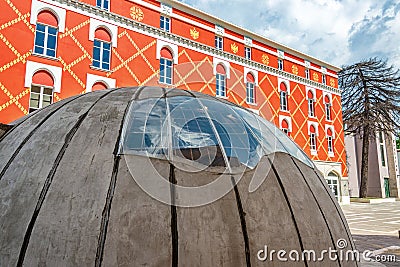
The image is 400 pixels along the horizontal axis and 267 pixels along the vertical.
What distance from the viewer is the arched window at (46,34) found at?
14.9 metres

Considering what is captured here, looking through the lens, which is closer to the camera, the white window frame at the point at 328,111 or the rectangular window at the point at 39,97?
the rectangular window at the point at 39,97

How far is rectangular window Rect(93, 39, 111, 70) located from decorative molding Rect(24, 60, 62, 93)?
211 centimetres

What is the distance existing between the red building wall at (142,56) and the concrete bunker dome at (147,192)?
481cm

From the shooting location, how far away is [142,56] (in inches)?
720

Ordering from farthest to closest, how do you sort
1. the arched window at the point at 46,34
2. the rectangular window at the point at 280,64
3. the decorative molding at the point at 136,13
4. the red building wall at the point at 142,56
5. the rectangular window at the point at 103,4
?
the rectangular window at the point at 280,64 → the decorative molding at the point at 136,13 → the rectangular window at the point at 103,4 → the arched window at the point at 46,34 → the red building wall at the point at 142,56

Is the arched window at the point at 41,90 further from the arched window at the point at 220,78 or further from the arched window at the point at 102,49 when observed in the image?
the arched window at the point at 220,78

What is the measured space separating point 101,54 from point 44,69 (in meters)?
3.19

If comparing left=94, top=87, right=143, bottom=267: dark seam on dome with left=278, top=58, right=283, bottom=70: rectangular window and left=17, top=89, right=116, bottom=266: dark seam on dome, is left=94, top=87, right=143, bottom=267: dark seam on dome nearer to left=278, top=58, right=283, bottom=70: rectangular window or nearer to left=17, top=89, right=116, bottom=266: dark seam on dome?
left=17, top=89, right=116, bottom=266: dark seam on dome

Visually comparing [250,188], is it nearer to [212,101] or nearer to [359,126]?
[212,101]

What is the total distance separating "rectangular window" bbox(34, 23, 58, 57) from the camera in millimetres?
14899

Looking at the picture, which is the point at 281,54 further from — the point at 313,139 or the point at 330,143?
the point at 330,143

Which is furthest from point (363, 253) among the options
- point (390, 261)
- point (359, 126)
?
point (359, 126)

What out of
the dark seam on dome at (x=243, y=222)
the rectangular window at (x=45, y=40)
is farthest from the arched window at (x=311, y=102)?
the dark seam on dome at (x=243, y=222)

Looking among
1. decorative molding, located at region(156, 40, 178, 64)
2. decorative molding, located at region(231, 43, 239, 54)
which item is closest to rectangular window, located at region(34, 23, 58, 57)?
decorative molding, located at region(156, 40, 178, 64)
